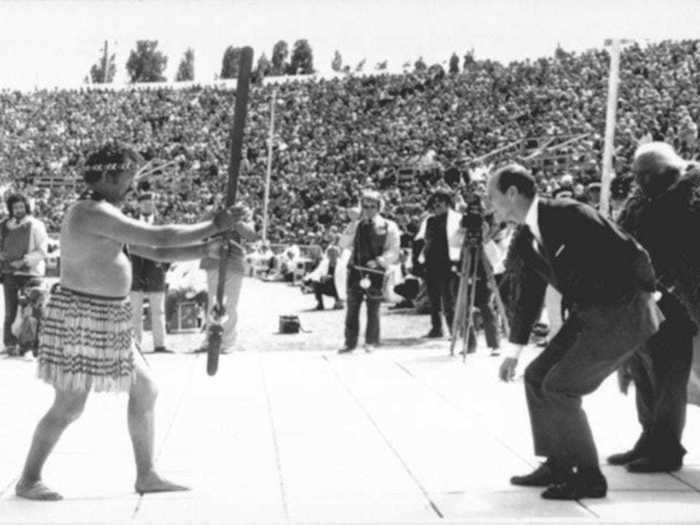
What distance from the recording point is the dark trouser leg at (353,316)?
34.0 ft

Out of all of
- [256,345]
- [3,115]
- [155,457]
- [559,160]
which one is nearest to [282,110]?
[3,115]

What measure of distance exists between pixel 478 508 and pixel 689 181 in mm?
2019

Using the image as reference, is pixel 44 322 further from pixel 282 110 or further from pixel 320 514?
pixel 282 110

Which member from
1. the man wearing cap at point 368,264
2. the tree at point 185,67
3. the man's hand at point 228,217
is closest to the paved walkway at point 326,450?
the man wearing cap at point 368,264

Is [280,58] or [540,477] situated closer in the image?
[540,477]

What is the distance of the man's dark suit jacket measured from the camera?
456cm

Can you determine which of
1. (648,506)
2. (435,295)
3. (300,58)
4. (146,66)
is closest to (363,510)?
(648,506)

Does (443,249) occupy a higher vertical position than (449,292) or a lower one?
higher

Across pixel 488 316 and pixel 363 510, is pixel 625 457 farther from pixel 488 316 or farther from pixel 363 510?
pixel 488 316

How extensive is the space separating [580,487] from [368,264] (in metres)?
6.10

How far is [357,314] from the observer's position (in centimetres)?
Answer: 1052

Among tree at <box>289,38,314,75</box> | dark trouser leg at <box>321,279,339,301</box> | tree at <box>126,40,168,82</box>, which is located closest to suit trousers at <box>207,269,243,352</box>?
dark trouser leg at <box>321,279,339,301</box>

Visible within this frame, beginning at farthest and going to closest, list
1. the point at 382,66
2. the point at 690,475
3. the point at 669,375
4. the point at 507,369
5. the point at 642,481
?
the point at 382,66 < the point at 669,375 < the point at 690,475 < the point at 642,481 < the point at 507,369

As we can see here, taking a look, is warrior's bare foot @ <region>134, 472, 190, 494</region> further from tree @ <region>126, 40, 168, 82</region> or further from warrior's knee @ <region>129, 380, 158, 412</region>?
tree @ <region>126, 40, 168, 82</region>
